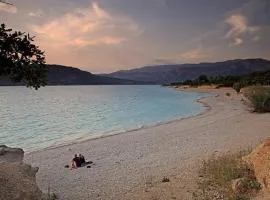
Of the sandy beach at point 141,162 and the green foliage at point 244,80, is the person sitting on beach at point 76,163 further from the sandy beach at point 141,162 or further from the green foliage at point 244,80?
the green foliage at point 244,80

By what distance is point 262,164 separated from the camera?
359 inches

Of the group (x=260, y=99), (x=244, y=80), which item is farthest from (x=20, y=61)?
(x=244, y=80)

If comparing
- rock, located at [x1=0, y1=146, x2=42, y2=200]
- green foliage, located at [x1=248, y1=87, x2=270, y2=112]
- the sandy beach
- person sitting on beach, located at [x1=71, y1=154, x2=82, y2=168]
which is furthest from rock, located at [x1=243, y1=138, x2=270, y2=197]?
green foliage, located at [x1=248, y1=87, x2=270, y2=112]

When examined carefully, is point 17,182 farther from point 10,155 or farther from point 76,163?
point 76,163

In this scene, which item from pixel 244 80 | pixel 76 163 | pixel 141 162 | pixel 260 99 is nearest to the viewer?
pixel 76 163

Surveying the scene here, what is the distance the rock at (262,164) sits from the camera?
28.6ft

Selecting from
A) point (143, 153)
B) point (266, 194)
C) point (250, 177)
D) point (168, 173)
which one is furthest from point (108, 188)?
point (143, 153)

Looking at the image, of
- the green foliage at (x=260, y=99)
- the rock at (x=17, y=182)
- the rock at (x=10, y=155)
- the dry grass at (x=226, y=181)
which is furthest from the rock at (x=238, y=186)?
the green foliage at (x=260, y=99)

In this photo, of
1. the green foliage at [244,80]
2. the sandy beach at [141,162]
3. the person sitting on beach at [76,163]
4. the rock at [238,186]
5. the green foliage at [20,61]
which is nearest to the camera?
the green foliage at [20,61]

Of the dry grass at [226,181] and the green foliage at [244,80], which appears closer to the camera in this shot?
the dry grass at [226,181]

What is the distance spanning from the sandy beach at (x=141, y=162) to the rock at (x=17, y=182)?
286cm

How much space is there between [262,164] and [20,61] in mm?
5578

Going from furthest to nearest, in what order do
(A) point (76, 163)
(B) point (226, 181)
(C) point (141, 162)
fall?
1. (C) point (141, 162)
2. (A) point (76, 163)
3. (B) point (226, 181)

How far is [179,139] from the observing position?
2284 centimetres
